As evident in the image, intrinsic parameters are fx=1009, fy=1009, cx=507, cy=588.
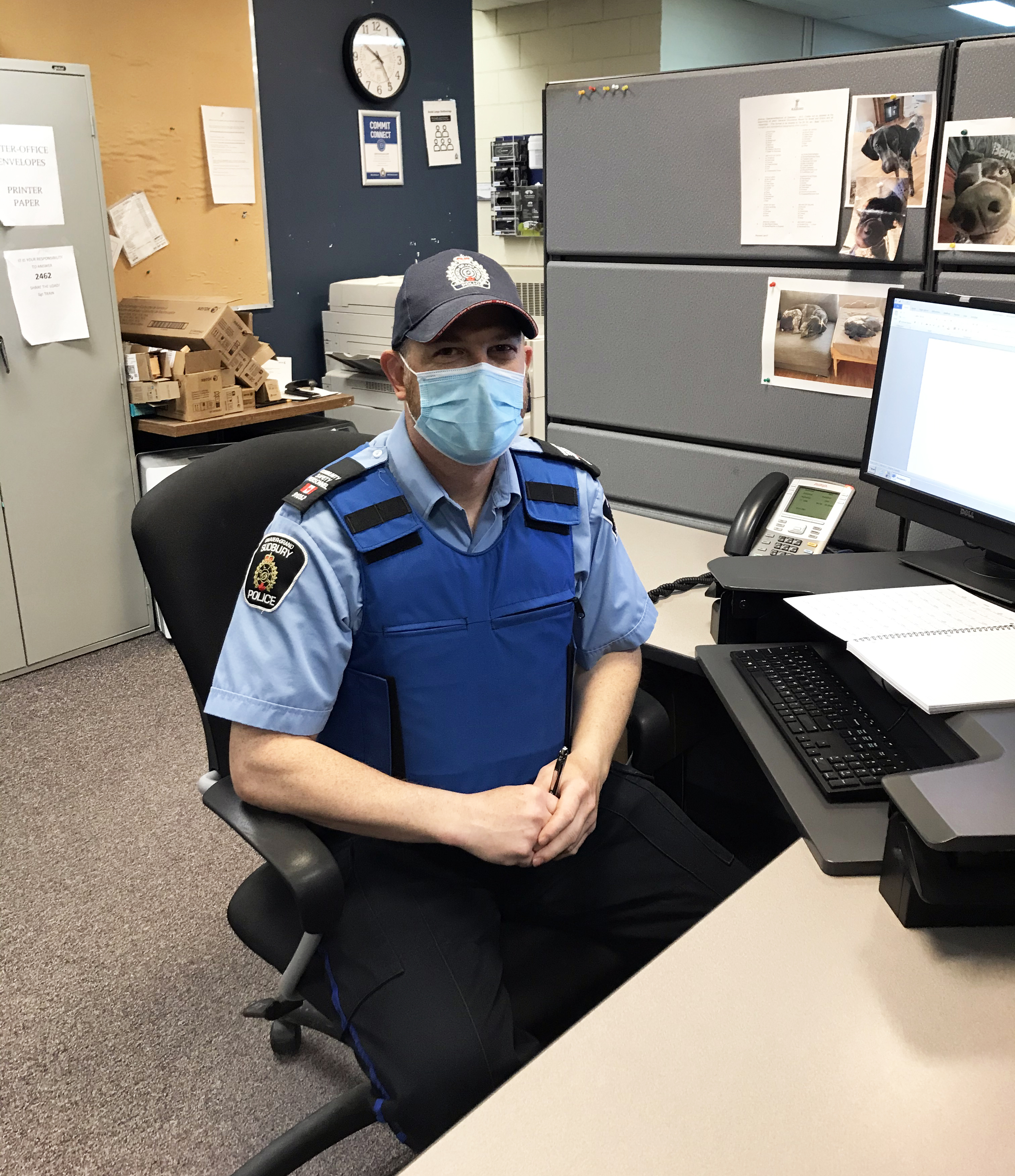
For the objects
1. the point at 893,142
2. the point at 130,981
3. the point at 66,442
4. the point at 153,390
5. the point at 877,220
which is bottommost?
the point at 130,981

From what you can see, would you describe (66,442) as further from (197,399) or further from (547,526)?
(547,526)

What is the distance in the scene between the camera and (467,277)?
3.94ft

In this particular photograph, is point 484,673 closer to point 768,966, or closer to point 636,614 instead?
point 636,614

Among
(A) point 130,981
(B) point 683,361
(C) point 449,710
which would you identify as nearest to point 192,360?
(B) point 683,361

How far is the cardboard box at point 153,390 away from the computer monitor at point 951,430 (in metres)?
2.13

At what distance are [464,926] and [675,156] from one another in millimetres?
1377

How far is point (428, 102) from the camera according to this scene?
171 inches

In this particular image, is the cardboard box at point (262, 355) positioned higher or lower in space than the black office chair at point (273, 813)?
higher

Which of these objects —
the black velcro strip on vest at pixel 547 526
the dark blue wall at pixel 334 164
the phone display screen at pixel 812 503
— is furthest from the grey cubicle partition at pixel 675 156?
the dark blue wall at pixel 334 164

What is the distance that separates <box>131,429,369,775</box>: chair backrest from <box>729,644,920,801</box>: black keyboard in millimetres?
657

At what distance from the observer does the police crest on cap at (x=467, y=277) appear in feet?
3.92

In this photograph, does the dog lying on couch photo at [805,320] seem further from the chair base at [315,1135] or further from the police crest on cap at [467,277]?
the chair base at [315,1135]

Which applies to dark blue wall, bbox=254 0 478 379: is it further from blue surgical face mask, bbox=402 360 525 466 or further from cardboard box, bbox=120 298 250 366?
blue surgical face mask, bbox=402 360 525 466

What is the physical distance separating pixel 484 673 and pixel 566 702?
0.16m
